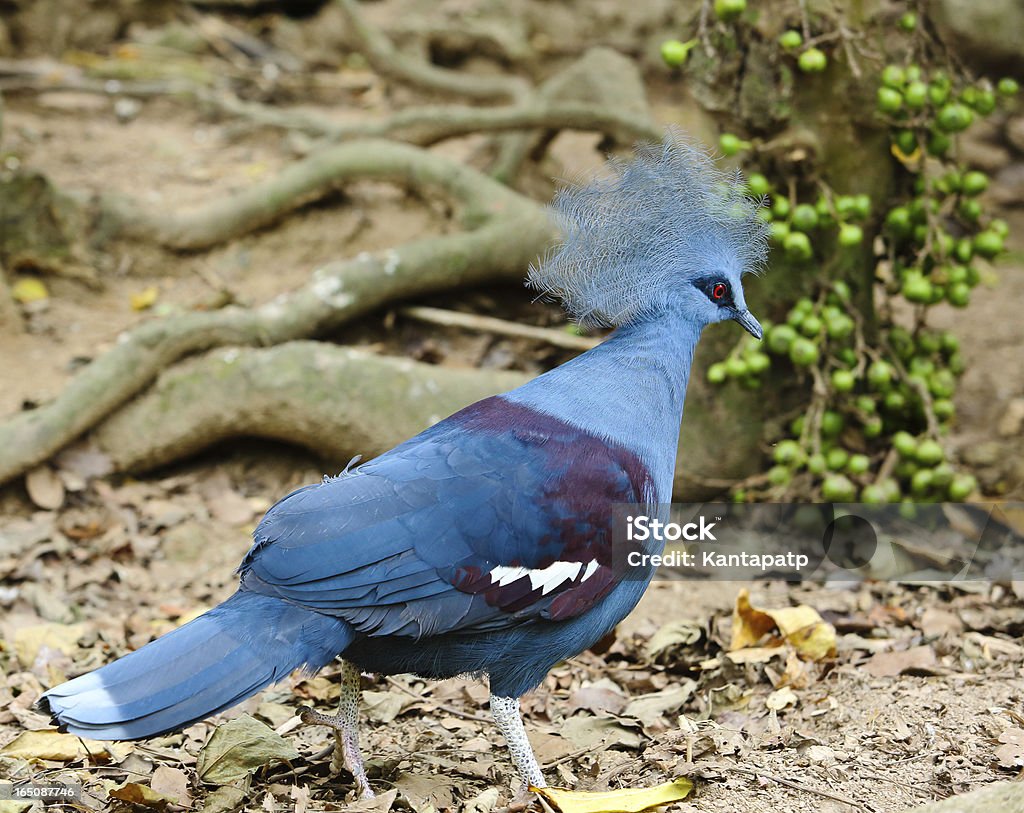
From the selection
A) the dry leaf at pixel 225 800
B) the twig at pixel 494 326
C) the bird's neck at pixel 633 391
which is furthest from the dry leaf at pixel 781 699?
the twig at pixel 494 326

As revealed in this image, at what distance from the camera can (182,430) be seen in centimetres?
504

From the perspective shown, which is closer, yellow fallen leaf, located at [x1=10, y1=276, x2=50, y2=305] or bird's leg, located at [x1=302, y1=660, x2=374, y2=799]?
bird's leg, located at [x1=302, y1=660, x2=374, y2=799]

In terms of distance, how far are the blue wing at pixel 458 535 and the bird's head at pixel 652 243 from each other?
18.1 inches

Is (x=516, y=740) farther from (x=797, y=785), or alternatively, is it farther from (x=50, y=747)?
(x=50, y=747)

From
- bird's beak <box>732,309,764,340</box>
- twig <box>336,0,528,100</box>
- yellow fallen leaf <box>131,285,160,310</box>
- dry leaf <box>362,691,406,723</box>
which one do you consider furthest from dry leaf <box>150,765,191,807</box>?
twig <box>336,0,528,100</box>

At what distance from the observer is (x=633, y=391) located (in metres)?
3.13

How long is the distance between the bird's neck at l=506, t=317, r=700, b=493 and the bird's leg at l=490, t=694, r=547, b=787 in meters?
0.67

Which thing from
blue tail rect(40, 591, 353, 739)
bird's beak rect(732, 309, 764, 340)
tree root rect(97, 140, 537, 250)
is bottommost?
tree root rect(97, 140, 537, 250)

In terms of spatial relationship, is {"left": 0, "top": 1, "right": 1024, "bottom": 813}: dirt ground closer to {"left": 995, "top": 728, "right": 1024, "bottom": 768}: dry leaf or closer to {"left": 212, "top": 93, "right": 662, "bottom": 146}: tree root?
{"left": 995, "top": 728, "right": 1024, "bottom": 768}: dry leaf

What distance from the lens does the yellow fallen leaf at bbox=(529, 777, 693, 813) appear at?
8.82 feet

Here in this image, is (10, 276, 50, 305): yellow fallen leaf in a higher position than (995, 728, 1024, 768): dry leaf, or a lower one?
lower

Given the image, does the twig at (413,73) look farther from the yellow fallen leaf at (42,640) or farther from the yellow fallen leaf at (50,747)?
the yellow fallen leaf at (50,747)

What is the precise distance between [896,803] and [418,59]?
654cm

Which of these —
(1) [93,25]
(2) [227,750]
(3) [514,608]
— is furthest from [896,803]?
(1) [93,25]
